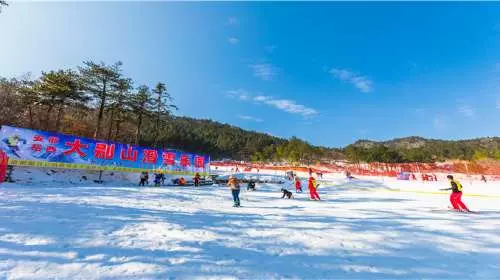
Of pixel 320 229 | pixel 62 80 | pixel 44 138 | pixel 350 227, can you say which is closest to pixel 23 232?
pixel 320 229

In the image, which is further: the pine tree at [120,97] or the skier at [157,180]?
the pine tree at [120,97]

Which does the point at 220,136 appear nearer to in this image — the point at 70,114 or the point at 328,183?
the point at 70,114

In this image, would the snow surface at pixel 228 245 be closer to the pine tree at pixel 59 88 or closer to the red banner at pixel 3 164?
the red banner at pixel 3 164

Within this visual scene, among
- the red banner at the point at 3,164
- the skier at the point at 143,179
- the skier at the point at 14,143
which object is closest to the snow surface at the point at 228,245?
the red banner at the point at 3,164

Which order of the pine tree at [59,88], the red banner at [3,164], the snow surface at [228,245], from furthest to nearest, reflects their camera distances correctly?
the pine tree at [59,88] < the red banner at [3,164] < the snow surface at [228,245]

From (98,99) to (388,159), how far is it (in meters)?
89.8

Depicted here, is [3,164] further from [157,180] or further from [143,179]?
[157,180]

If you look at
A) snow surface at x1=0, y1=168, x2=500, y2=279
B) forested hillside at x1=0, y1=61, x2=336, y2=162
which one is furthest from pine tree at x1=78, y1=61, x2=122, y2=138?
snow surface at x1=0, y1=168, x2=500, y2=279

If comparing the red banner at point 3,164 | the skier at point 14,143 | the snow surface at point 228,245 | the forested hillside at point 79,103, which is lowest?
the snow surface at point 228,245

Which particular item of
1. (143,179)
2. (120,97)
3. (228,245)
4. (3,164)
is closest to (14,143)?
(3,164)

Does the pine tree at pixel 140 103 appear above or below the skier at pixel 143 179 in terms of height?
above

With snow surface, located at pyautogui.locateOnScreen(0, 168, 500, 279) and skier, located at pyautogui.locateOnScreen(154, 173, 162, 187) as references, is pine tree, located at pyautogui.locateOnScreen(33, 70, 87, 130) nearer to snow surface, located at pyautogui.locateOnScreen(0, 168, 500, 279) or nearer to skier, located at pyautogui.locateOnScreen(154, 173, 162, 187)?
skier, located at pyautogui.locateOnScreen(154, 173, 162, 187)

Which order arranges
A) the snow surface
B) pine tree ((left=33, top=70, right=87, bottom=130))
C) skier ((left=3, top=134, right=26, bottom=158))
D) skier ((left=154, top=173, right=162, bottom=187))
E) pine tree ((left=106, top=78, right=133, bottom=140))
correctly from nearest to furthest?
the snow surface < skier ((left=3, top=134, right=26, bottom=158)) < skier ((left=154, top=173, right=162, bottom=187)) < pine tree ((left=33, top=70, right=87, bottom=130)) < pine tree ((left=106, top=78, right=133, bottom=140))

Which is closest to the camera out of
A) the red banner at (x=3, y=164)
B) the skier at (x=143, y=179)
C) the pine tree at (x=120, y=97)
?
the red banner at (x=3, y=164)
